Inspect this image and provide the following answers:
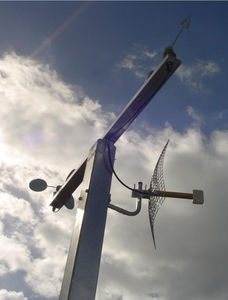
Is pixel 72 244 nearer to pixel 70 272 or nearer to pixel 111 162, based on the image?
pixel 70 272

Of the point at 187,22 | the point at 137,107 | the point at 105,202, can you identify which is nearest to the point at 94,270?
the point at 105,202

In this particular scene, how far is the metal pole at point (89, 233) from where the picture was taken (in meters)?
4.14

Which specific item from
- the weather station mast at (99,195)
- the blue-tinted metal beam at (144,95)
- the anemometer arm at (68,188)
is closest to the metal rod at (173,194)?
the weather station mast at (99,195)

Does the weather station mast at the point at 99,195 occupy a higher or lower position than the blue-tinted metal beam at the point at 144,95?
lower

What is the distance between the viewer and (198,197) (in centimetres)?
549

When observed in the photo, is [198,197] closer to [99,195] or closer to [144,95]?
[99,195]

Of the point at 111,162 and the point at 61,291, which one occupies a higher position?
the point at 111,162

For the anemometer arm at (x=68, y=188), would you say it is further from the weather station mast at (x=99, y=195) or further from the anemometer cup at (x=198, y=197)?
the anemometer cup at (x=198, y=197)

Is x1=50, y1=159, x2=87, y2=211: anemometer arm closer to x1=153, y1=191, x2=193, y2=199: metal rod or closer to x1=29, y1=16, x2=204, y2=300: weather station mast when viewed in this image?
x1=29, y1=16, x2=204, y2=300: weather station mast

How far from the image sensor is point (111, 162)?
5.42m

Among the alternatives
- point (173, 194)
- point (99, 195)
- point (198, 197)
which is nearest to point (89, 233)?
point (99, 195)

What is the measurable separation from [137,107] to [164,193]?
1783mm

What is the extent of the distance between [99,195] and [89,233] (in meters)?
0.69

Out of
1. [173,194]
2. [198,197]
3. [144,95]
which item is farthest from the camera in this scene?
[173,194]
